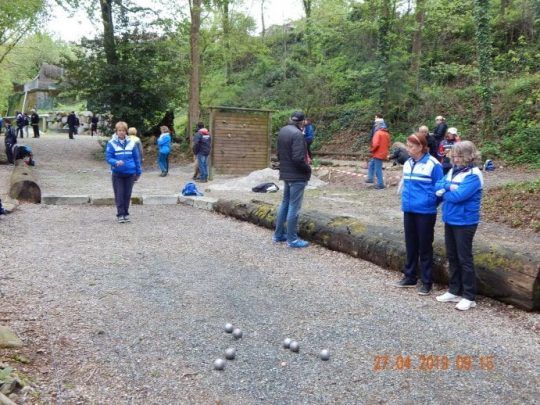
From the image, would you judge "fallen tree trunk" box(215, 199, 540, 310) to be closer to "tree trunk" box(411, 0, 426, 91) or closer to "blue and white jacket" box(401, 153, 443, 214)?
"blue and white jacket" box(401, 153, 443, 214)

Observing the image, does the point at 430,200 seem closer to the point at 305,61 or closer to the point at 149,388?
the point at 149,388

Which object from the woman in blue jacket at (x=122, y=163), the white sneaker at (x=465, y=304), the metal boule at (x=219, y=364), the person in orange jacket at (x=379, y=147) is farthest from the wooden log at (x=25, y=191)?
the white sneaker at (x=465, y=304)

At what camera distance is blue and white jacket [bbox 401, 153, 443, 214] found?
578 cm

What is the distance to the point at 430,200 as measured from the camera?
18.9 ft

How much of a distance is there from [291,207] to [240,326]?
3425 mm

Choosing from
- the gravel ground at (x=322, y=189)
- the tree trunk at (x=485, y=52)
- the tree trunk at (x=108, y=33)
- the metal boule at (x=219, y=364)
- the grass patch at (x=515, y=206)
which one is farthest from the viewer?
the tree trunk at (x=108, y=33)

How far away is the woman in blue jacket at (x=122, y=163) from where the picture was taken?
31.8ft

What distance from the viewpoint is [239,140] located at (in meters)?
17.7

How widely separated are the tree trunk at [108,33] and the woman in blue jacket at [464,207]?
21360mm

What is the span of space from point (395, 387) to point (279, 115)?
80.9ft

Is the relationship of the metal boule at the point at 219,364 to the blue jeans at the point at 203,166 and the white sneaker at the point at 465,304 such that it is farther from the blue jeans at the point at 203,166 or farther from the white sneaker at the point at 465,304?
the blue jeans at the point at 203,166

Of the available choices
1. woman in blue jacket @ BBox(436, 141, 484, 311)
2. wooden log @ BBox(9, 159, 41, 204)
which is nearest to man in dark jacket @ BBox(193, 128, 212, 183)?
wooden log @ BBox(9, 159, 41, 204)

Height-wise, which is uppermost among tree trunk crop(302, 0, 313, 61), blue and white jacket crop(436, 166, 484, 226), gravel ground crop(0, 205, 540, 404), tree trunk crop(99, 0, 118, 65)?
tree trunk crop(302, 0, 313, 61)
